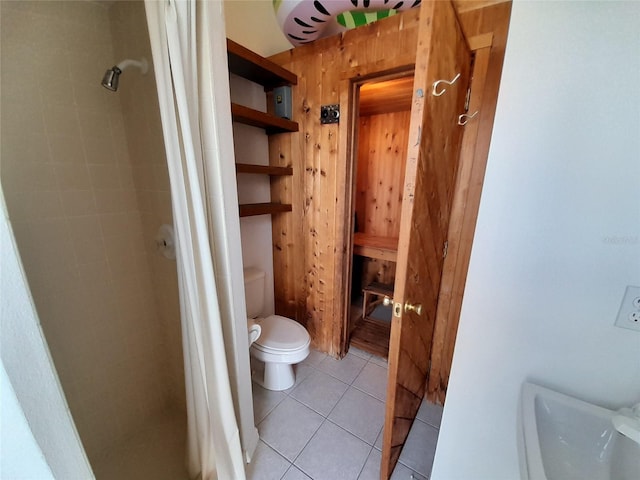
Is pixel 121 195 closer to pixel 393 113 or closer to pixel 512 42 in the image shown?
pixel 512 42

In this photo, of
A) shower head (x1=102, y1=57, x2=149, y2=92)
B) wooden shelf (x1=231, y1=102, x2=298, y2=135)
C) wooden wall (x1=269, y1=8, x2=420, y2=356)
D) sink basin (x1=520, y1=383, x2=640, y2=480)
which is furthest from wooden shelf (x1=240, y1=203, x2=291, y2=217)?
sink basin (x1=520, y1=383, x2=640, y2=480)

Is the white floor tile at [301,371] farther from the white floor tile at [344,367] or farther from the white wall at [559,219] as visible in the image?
the white wall at [559,219]

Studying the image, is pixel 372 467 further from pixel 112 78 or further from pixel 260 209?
pixel 112 78

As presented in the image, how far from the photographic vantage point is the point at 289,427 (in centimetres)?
148

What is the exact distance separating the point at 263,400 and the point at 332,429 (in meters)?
0.51

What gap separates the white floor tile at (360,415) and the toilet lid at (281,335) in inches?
19.1

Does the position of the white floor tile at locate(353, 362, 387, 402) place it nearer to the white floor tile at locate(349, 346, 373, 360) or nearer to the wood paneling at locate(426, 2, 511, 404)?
the white floor tile at locate(349, 346, 373, 360)

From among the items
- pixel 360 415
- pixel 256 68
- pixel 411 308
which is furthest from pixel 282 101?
pixel 360 415

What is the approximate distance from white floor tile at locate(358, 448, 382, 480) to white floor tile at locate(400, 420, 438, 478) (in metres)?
0.13

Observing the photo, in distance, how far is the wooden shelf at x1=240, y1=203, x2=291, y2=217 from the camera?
158 centimetres

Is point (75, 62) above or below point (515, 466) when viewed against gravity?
above

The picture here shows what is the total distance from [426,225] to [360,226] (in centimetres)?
221

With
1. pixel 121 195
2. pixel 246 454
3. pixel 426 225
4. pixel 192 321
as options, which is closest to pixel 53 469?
pixel 192 321

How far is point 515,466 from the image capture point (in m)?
0.87
